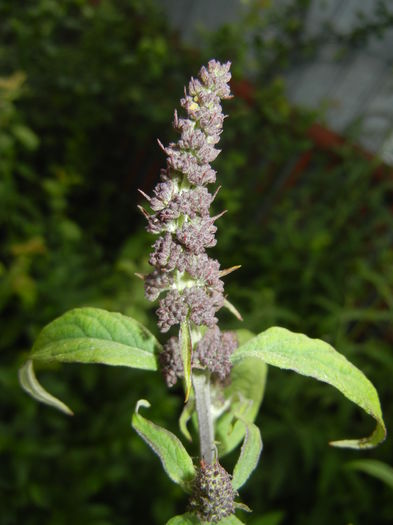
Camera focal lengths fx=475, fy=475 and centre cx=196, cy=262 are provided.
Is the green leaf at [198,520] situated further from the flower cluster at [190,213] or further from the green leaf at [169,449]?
the flower cluster at [190,213]

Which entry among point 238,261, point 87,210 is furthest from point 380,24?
point 87,210

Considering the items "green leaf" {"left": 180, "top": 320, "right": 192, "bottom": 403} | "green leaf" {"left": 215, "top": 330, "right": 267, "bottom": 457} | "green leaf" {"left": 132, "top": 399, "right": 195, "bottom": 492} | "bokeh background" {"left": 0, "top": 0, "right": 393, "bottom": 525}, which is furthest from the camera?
"bokeh background" {"left": 0, "top": 0, "right": 393, "bottom": 525}

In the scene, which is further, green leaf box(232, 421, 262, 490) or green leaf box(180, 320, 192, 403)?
green leaf box(232, 421, 262, 490)

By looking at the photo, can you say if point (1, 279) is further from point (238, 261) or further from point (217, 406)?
point (217, 406)

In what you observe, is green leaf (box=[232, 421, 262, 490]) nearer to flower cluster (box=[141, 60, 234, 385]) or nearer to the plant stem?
the plant stem

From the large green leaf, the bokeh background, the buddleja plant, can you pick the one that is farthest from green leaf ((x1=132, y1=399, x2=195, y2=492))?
the bokeh background

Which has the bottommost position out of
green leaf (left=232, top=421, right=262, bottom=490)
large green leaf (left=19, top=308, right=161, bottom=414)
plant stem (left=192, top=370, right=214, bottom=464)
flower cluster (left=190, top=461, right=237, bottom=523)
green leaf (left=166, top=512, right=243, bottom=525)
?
green leaf (left=166, top=512, right=243, bottom=525)

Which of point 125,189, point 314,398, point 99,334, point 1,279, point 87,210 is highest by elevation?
point 125,189
